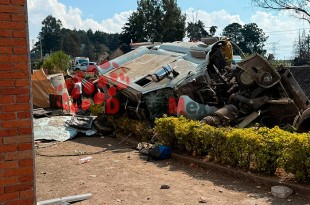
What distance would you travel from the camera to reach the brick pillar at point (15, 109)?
10.9 feet

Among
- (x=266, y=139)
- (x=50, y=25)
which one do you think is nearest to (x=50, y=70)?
(x=266, y=139)

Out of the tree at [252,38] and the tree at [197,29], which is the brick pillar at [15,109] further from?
the tree at [252,38]

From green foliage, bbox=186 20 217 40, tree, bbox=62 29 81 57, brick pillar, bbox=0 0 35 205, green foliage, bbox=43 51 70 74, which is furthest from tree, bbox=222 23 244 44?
brick pillar, bbox=0 0 35 205

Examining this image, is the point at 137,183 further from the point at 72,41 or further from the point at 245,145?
the point at 72,41

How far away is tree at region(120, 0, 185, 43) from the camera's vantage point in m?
50.3

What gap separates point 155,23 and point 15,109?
4955 centimetres

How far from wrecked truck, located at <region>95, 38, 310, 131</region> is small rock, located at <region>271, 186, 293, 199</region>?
2236 mm

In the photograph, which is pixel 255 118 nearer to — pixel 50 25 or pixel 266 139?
pixel 266 139

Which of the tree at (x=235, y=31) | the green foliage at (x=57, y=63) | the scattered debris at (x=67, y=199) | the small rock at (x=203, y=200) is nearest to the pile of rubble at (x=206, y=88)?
the small rock at (x=203, y=200)

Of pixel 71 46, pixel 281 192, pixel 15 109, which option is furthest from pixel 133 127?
pixel 71 46

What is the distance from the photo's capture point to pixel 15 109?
11.1 ft

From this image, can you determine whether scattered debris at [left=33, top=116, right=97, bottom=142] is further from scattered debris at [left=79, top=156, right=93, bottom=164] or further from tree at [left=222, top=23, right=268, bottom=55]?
tree at [left=222, top=23, right=268, bottom=55]

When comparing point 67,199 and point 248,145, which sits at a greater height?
point 248,145

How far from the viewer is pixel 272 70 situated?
870 cm
